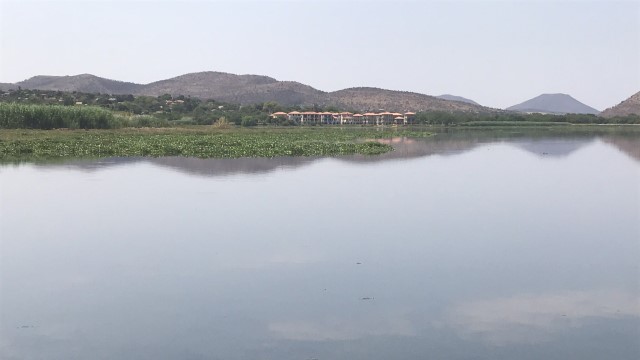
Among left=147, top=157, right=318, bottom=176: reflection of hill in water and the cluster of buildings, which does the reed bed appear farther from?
the cluster of buildings

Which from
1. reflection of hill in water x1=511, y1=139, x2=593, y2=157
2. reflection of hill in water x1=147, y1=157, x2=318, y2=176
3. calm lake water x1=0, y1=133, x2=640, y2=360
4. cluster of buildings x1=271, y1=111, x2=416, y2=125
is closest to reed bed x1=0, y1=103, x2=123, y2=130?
reflection of hill in water x1=147, y1=157, x2=318, y2=176

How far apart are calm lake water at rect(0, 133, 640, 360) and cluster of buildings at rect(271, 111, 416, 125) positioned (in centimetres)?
12430

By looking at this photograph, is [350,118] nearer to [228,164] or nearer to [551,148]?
[551,148]

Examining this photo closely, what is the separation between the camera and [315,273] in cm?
1211

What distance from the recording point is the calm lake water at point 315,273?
8680 mm

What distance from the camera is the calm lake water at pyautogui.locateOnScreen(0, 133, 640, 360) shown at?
8680mm

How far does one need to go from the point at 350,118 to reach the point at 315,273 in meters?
147

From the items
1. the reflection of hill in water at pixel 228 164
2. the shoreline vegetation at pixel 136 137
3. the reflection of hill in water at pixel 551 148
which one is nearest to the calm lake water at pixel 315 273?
the reflection of hill in water at pixel 228 164

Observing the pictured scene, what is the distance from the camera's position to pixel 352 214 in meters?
19.0

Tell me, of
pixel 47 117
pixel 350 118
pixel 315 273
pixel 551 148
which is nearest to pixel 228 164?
pixel 315 273

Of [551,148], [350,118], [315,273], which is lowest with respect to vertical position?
[551,148]

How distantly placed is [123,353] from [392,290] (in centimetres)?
473

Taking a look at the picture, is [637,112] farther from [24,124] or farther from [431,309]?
[431,309]

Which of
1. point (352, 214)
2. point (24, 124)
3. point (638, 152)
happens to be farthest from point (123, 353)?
point (24, 124)
